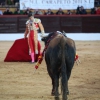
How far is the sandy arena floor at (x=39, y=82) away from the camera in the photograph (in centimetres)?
652

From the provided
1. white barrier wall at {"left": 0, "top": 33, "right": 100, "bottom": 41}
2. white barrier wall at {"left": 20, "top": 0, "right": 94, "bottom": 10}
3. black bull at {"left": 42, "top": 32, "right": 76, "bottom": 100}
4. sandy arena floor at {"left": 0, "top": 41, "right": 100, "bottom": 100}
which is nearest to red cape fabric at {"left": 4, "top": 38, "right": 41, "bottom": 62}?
sandy arena floor at {"left": 0, "top": 41, "right": 100, "bottom": 100}

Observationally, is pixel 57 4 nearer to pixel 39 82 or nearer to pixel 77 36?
pixel 77 36

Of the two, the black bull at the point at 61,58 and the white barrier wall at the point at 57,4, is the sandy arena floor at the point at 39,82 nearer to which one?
the black bull at the point at 61,58

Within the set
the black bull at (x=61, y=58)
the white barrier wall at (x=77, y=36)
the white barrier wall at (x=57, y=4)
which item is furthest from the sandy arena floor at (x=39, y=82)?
the white barrier wall at (x=57, y=4)

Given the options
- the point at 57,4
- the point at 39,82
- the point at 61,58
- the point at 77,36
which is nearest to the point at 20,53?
the point at 39,82

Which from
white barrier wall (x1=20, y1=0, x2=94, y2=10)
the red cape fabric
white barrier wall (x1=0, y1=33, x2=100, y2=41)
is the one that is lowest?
white barrier wall (x1=0, y1=33, x2=100, y2=41)

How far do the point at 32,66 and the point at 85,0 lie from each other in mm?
9525

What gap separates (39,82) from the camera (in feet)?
25.7

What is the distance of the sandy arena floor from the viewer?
6.52m

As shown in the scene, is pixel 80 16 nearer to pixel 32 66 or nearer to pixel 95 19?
pixel 95 19

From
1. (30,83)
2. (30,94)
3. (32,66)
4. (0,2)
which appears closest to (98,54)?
Answer: (32,66)

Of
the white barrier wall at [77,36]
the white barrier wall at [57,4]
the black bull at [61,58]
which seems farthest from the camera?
the white barrier wall at [57,4]

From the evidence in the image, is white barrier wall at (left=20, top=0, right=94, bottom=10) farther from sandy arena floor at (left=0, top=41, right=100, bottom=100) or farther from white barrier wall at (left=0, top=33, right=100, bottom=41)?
sandy arena floor at (left=0, top=41, right=100, bottom=100)

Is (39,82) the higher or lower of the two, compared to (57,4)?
lower
